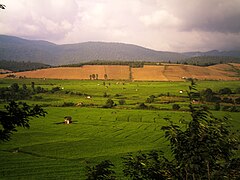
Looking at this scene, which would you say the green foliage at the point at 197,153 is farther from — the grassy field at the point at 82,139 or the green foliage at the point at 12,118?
the grassy field at the point at 82,139

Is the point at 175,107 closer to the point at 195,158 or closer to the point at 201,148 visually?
the point at 201,148

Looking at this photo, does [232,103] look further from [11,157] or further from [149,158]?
[149,158]

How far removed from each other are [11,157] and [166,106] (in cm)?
6255

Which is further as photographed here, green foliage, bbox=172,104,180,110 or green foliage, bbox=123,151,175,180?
green foliage, bbox=172,104,180,110

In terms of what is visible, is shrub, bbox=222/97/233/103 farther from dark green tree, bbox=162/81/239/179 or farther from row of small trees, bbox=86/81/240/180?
dark green tree, bbox=162/81/239/179

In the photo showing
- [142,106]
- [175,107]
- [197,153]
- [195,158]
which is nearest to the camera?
[195,158]

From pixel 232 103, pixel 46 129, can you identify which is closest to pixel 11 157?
pixel 46 129

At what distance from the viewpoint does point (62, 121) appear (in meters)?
81.2

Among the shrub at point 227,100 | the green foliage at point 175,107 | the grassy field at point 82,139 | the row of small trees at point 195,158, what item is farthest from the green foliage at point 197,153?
the shrub at point 227,100

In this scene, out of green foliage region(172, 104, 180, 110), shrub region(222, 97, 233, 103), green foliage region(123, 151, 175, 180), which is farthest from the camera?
shrub region(222, 97, 233, 103)

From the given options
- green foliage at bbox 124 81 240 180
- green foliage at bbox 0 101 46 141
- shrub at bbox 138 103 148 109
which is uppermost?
green foliage at bbox 0 101 46 141

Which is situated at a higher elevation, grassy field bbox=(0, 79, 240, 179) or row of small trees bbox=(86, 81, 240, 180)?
row of small trees bbox=(86, 81, 240, 180)

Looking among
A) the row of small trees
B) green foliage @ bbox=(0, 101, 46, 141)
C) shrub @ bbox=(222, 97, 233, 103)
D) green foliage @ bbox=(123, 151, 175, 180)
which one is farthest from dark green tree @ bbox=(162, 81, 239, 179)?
shrub @ bbox=(222, 97, 233, 103)

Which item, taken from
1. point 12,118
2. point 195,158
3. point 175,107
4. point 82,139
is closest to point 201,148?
point 195,158
